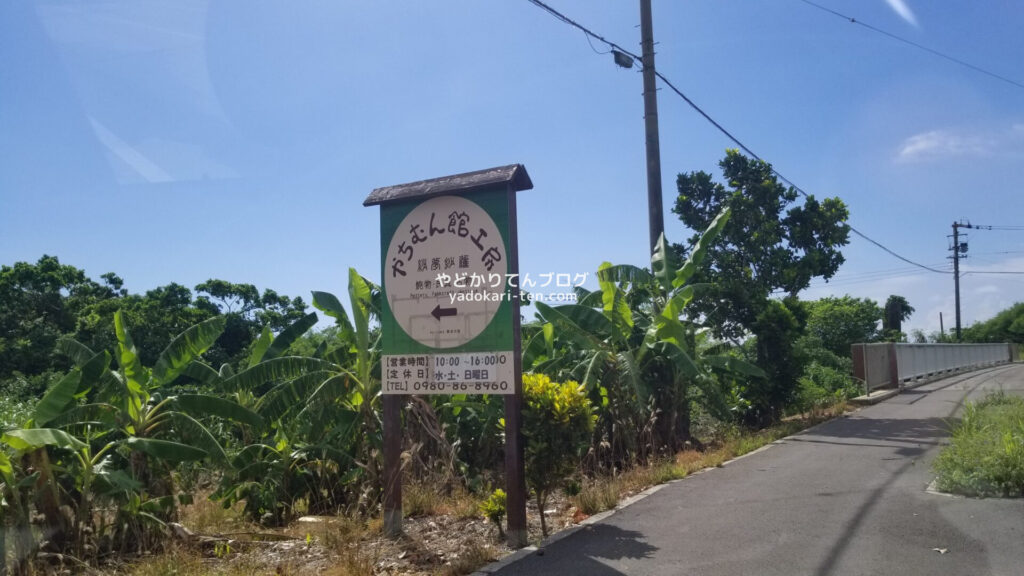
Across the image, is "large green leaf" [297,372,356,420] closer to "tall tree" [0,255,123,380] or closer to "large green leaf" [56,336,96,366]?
"large green leaf" [56,336,96,366]

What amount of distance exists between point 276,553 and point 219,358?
15503 mm

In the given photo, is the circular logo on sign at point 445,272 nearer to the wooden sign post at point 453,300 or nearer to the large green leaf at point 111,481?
the wooden sign post at point 453,300

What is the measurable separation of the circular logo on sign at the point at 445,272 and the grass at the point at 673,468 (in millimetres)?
2466

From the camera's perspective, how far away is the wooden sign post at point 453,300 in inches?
288

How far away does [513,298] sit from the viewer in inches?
289

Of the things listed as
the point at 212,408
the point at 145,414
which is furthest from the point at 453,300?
the point at 145,414

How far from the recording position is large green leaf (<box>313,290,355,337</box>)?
1055cm

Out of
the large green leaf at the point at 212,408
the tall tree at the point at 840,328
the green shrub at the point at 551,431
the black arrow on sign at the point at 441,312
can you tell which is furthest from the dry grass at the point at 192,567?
the tall tree at the point at 840,328

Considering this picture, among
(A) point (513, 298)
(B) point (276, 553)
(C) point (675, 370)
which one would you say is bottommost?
(B) point (276, 553)

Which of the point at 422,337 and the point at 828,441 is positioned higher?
the point at 422,337

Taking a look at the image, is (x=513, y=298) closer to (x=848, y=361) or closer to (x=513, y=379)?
(x=513, y=379)

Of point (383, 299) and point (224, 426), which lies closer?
point (383, 299)

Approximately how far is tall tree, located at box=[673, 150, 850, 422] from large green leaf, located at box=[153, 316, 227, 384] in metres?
10.9

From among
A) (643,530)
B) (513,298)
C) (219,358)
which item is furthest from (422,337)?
(219,358)
